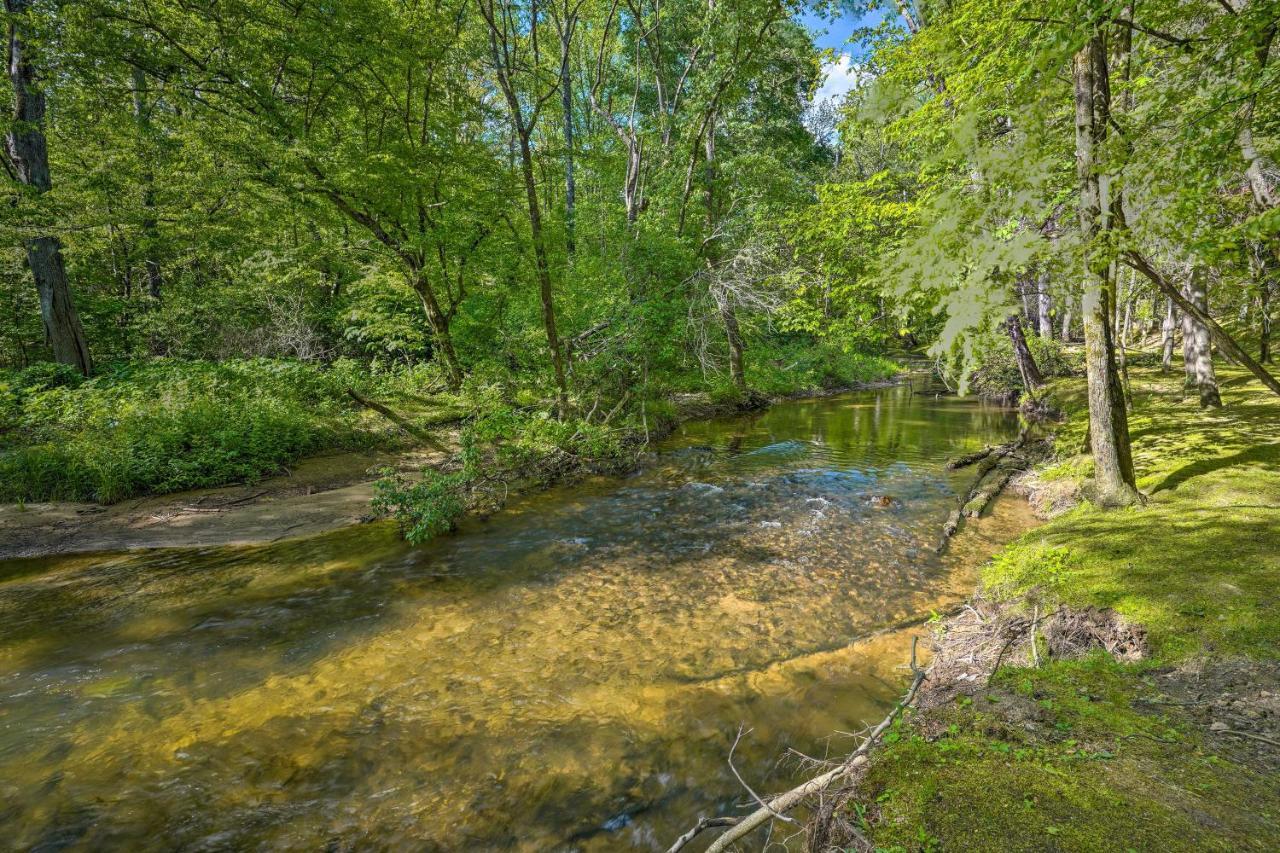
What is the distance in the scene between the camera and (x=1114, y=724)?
2.62 meters

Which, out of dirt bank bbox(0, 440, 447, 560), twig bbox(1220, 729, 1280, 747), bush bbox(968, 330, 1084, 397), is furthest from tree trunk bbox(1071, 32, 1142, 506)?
bush bbox(968, 330, 1084, 397)

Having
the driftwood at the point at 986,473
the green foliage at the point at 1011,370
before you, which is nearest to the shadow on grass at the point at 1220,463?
the driftwood at the point at 986,473

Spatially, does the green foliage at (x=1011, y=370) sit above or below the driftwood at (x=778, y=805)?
above

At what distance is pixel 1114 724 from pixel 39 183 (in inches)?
833

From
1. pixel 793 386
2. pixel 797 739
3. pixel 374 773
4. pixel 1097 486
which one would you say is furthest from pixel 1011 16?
pixel 793 386

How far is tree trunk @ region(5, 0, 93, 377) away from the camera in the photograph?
1151 centimetres

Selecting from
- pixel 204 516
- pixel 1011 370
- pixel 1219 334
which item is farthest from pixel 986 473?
pixel 204 516

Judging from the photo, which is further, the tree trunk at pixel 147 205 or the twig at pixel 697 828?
the tree trunk at pixel 147 205

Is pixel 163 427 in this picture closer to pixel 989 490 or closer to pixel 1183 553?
pixel 1183 553

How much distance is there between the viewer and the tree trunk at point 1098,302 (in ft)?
16.7

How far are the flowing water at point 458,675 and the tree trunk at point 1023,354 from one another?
4.76m

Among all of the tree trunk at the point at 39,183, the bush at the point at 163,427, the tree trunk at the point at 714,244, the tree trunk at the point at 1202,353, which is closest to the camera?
the bush at the point at 163,427

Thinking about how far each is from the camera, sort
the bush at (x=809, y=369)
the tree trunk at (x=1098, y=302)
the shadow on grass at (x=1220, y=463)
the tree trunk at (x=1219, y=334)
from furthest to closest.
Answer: the bush at (x=809, y=369), the shadow on grass at (x=1220, y=463), the tree trunk at (x=1098, y=302), the tree trunk at (x=1219, y=334)

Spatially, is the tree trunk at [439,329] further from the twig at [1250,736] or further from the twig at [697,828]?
the twig at [1250,736]
